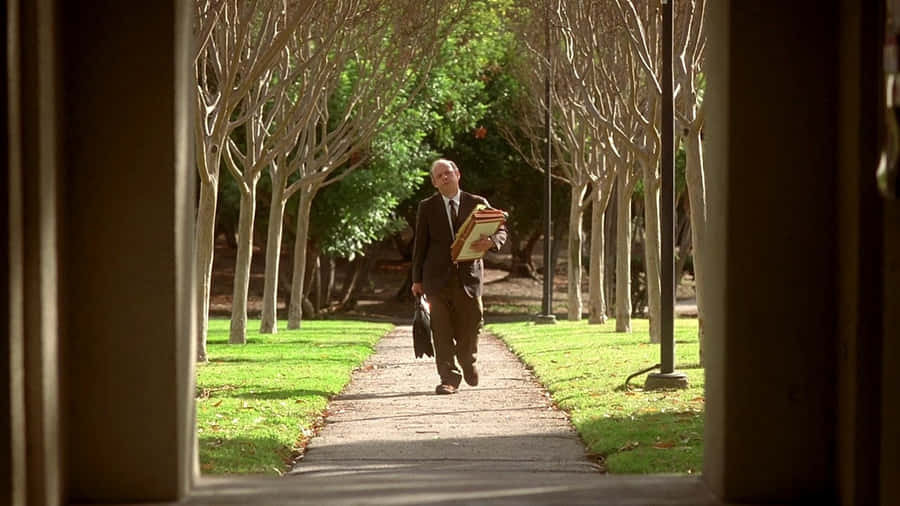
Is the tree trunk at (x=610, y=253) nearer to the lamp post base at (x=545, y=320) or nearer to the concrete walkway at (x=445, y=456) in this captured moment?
the lamp post base at (x=545, y=320)

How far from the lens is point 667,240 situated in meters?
14.4

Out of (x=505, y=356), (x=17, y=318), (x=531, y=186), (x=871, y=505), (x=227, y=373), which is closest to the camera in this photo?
(x=17, y=318)

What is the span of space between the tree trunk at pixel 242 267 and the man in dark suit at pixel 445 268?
9.07m

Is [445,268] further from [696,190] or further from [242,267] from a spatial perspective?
[242,267]

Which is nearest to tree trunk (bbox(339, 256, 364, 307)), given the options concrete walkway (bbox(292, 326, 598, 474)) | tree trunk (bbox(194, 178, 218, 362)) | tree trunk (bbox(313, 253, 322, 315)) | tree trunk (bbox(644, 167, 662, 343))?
tree trunk (bbox(313, 253, 322, 315))

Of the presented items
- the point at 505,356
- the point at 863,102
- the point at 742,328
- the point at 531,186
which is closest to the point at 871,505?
the point at 742,328

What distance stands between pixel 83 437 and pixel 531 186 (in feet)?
129

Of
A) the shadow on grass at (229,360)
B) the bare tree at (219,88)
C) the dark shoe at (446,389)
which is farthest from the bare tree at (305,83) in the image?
the dark shoe at (446,389)

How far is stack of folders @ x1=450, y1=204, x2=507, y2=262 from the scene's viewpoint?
12.9m

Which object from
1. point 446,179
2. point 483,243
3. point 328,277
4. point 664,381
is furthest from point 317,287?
point 483,243

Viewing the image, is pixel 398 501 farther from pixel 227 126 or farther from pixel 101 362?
pixel 227 126

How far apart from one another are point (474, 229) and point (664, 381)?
2526mm

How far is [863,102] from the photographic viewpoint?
A: 5992mm

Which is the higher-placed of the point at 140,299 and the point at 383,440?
the point at 140,299
